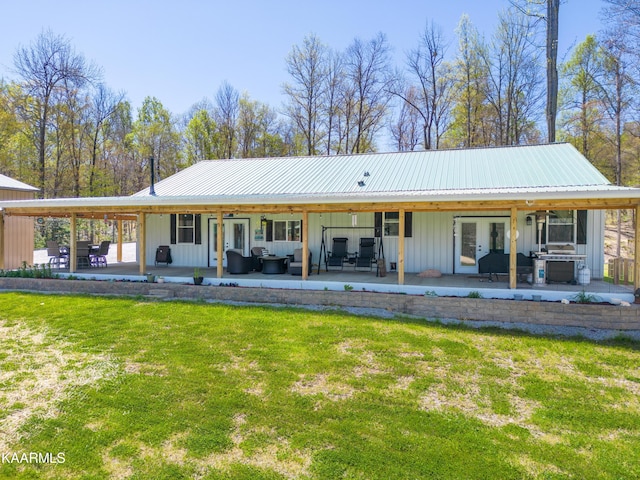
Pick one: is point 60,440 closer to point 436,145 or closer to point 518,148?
point 518,148

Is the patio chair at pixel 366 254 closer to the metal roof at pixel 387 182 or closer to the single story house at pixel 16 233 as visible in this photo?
the metal roof at pixel 387 182

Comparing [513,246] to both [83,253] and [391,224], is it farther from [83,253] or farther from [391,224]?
[83,253]

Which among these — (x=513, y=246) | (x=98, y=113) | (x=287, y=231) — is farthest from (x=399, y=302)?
(x=98, y=113)

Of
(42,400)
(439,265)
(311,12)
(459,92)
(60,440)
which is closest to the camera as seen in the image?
(60,440)

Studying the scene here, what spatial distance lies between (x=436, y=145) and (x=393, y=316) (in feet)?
58.5

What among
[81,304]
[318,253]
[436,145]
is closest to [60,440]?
[81,304]

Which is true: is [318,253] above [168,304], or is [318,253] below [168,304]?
above

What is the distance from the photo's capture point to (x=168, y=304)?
8.20 meters

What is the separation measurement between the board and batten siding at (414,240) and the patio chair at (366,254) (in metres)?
0.23

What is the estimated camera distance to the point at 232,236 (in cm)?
1238

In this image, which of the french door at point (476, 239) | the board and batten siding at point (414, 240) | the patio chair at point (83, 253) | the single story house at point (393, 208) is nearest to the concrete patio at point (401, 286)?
the single story house at point (393, 208)

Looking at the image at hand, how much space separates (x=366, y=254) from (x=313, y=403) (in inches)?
286

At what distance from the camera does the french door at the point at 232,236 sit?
40.1 feet

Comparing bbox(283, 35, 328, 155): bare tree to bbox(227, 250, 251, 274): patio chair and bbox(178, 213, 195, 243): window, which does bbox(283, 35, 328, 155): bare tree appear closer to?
bbox(178, 213, 195, 243): window
